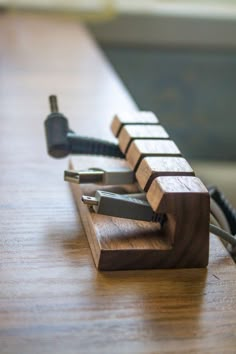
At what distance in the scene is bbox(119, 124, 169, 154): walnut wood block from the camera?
624 mm

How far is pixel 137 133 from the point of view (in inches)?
24.9

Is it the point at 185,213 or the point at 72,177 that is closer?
the point at 185,213

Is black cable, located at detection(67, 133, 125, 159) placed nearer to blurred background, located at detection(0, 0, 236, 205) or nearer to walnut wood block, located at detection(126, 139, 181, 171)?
walnut wood block, located at detection(126, 139, 181, 171)

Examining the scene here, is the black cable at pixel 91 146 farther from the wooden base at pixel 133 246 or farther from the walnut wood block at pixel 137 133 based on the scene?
the wooden base at pixel 133 246

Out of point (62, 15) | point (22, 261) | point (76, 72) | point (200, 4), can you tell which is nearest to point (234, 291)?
point (22, 261)

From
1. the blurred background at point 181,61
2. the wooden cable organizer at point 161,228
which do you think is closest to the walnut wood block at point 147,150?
the wooden cable organizer at point 161,228

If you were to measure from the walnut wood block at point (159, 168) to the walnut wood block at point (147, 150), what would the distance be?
0.04ft

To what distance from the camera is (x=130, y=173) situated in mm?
631

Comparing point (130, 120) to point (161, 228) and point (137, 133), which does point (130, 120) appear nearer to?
point (137, 133)

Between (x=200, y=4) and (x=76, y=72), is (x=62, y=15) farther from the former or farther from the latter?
(x=76, y=72)

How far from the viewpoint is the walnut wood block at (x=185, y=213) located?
0.50m

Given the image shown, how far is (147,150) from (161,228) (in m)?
0.08

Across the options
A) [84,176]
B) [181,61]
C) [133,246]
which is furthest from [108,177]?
[181,61]

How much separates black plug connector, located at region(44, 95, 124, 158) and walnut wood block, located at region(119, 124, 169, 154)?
3 cm
